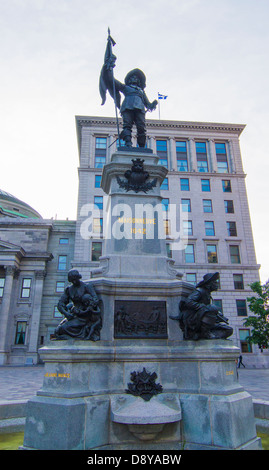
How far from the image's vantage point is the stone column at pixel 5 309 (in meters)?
43.1

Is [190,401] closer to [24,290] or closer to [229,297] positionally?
[229,297]

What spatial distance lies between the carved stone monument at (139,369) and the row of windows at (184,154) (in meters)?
47.9

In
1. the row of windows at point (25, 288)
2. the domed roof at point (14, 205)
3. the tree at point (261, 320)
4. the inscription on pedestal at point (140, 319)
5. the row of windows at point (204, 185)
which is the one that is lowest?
the inscription on pedestal at point (140, 319)

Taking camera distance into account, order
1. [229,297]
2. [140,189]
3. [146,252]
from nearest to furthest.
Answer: [146,252] → [140,189] → [229,297]

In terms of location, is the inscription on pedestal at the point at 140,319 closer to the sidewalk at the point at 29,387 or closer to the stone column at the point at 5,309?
the sidewalk at the point at 29,387

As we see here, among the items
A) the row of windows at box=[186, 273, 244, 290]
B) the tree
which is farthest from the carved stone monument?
the row of windows at box=[186, 273, 244, 290]

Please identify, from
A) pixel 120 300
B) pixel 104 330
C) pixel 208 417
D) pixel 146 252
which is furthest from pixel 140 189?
pixel 208 417

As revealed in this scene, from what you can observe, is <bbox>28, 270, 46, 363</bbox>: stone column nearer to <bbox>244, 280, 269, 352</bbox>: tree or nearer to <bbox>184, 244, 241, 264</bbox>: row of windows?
<bbox>184, 244, 241, 264</bbox>: row of windows

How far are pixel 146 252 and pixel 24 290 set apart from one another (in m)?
44.1

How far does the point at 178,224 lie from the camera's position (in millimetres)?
52062

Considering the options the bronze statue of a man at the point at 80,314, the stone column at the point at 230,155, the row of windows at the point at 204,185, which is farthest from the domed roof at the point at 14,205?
the bronze statue of a man at the point at 80,314

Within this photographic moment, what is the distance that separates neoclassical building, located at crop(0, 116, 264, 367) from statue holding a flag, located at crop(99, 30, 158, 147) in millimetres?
35216

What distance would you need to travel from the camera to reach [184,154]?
186 feet

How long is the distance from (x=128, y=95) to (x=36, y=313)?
4167 centimetres
